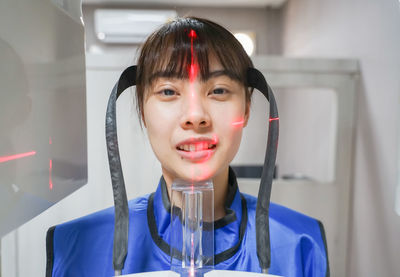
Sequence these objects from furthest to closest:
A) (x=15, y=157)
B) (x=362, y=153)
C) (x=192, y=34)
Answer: (x=362, y=153) → (x=192, y=34) → (x=15, y=157)

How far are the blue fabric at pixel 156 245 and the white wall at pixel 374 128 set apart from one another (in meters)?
0.08

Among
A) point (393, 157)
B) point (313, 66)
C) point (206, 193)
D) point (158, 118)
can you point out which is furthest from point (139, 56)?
point (313, 66)

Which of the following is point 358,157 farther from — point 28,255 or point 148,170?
point 28,255

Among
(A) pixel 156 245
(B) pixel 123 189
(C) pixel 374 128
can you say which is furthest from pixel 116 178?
(C) pixel 374 128

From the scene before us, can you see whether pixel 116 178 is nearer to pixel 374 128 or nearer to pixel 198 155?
pixel 198 155

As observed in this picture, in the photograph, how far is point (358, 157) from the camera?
0.55 meters

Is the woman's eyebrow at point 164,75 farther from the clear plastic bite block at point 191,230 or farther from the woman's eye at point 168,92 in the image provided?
the clear plastic bite block at point 191,230

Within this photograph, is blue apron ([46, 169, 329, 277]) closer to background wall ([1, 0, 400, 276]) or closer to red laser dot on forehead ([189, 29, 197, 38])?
background wall ([1, 0, 400, 276])

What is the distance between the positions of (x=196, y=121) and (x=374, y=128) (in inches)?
11.2

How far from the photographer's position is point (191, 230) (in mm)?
350

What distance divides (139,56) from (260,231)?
274mm

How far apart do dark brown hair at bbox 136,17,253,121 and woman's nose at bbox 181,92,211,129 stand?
0.03m

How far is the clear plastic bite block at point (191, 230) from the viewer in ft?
1.14

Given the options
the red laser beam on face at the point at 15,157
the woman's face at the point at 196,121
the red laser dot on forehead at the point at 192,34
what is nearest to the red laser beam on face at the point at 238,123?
the woman's face at the point at 196,121
